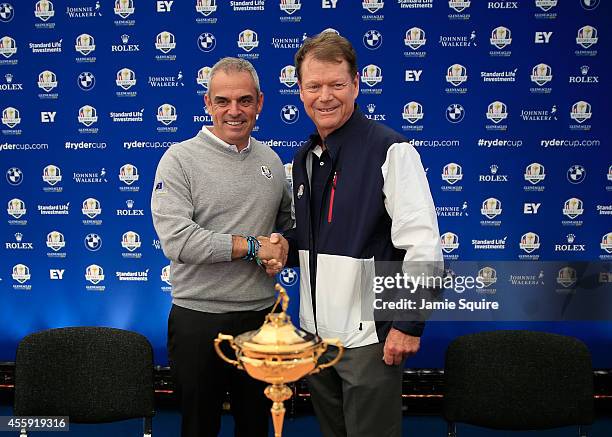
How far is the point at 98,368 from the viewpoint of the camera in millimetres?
1827

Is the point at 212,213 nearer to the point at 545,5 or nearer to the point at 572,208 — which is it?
the point at 572,208

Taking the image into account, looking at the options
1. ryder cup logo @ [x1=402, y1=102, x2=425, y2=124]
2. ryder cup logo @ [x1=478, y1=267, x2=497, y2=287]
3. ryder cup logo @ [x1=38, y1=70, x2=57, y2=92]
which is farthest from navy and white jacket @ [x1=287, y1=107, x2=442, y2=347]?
ryder cup logo @ [x1=38, y1=70, x2=57, y2=92]

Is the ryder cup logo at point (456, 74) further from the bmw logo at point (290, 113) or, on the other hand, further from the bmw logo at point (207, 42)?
the bmw logo at point (207, 42)

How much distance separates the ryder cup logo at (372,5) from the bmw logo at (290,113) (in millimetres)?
780

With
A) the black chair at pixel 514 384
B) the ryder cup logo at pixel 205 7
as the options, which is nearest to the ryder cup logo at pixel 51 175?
the ryder cup logo at pixel 205 7

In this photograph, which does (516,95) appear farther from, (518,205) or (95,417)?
(95,417)

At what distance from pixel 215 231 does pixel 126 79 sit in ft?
7.13

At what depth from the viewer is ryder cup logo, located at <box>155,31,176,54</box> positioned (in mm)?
3432

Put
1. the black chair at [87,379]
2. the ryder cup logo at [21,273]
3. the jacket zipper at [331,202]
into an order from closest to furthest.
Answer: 1. the jacket zipper at [331,202]
2. the black chair at [87,379]
3. the ryder cup logo at [21,273]

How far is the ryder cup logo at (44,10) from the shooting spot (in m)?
3.46

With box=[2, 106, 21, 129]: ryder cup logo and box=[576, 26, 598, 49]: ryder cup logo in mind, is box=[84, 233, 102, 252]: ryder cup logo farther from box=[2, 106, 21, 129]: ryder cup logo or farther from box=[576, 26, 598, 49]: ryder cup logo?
box=[576, 26, 598, 49]: ryder cup logo

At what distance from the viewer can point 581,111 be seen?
330 centimetres

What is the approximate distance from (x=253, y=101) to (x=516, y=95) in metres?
2.20

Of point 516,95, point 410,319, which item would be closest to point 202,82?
point 516,95
